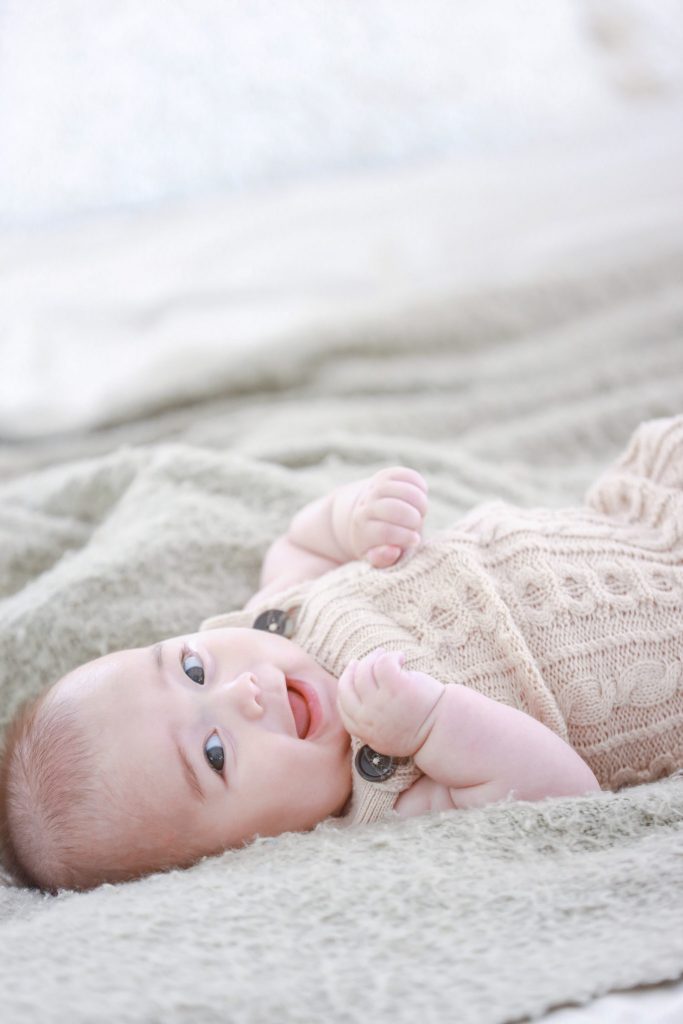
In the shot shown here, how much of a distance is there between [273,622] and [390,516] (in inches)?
6.8

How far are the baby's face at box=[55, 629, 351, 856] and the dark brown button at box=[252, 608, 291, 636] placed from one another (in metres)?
0.06

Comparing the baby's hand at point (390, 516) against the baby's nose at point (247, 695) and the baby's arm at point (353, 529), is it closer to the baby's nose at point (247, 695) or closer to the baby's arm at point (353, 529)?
the baby's arm at point (353, 529)

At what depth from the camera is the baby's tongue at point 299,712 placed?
38.4 inches

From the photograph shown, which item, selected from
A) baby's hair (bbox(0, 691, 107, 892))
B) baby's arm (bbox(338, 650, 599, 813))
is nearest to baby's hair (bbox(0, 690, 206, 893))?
baby's hair (bbox(0, 691, 107, 892))

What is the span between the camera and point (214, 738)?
93cm

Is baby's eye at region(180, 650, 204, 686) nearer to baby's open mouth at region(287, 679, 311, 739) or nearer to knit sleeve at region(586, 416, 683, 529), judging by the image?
baby's open mouth at region(287, 679, 311, 739)

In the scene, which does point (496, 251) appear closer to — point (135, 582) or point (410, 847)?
point (135, 582)

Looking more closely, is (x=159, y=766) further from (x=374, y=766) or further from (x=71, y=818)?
(x=374, y=766)

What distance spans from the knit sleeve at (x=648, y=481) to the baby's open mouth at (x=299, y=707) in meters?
0.41

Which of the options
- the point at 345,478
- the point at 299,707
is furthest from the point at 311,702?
the point at 345,478

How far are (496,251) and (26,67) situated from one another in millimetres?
1096

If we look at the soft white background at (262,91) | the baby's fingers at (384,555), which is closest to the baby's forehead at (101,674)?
the baby's fingers at (384,555)

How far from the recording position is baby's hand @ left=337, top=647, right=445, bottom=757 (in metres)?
0.88

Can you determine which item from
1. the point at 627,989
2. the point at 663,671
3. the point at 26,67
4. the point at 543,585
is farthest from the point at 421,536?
the point at 26,67
